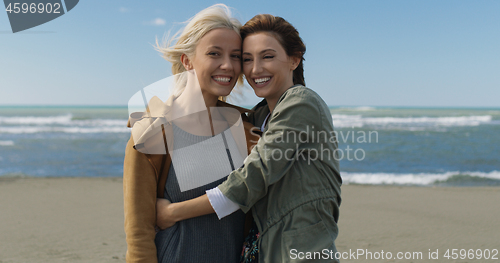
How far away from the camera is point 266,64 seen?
1913 millimetres

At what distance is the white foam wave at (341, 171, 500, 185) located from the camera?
8.93 metres

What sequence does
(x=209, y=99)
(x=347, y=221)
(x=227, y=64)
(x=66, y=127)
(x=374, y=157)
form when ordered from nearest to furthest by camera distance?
1. (x=227, y=64)
2. (x=209, y=99)
3. (x=347, y=221)
4. (x=374, y=157)
5. (x=66, y=127)

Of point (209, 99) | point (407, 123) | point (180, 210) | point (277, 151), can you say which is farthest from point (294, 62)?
point (407, 123)

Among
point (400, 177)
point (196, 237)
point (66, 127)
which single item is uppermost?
point (196, 237)

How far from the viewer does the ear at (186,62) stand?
2047 mm

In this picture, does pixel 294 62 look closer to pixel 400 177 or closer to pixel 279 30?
pixel 279 30

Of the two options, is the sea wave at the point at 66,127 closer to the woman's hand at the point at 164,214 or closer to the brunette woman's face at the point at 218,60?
the brunette woman's face at the point at 218,60

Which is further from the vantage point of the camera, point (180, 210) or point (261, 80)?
point (261, 80)

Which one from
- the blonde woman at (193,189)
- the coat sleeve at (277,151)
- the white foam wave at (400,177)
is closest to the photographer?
the coat sleeve at (277,151)

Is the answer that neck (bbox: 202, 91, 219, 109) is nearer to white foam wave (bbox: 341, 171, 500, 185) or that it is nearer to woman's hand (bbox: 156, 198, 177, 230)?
woman's hand (bbox: 156, 198, 177, 230)

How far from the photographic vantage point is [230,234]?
6.08 feet

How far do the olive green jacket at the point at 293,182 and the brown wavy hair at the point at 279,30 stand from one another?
36 centimetres

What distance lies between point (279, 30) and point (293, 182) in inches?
33.3

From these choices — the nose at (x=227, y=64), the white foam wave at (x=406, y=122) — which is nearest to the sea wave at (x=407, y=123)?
the white foam wave at (x=406, y=122)
